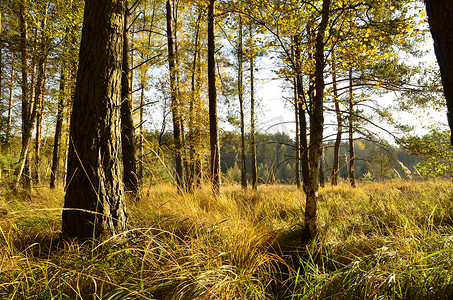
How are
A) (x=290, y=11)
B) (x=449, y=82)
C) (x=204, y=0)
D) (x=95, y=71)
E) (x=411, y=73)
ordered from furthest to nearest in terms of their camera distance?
1. (x=411, y=73)
2. (x=204, y=0)
3. (x=290, y=11)
4. (x=95, y=71)
5. (x=449, y=82)

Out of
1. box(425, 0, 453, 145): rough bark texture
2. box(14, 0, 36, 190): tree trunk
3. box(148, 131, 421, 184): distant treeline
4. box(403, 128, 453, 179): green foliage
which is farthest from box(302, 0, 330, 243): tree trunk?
box(14, 0, 36, 190): tree trunk

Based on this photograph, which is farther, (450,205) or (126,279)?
(450,205)

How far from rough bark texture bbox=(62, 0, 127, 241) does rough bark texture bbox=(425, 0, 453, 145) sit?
233cm

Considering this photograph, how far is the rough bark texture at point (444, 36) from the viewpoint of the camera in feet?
3.69

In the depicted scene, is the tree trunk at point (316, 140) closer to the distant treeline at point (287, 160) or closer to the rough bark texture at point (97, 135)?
the distant treeline at point (287, 160)

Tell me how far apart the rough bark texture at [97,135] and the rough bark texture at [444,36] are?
2327 mm

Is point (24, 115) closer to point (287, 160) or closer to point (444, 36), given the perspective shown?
point (287, 160)

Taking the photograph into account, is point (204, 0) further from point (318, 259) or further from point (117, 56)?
point (318, 259)

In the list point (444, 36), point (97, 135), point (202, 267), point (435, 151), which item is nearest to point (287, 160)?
point (202, 267)

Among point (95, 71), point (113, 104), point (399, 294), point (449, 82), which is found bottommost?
point (399, 294)

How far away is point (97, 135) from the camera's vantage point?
6.37 ft

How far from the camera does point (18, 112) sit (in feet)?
37.9

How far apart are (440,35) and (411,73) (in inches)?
312

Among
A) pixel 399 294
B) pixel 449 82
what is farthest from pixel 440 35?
pixel 399 294
